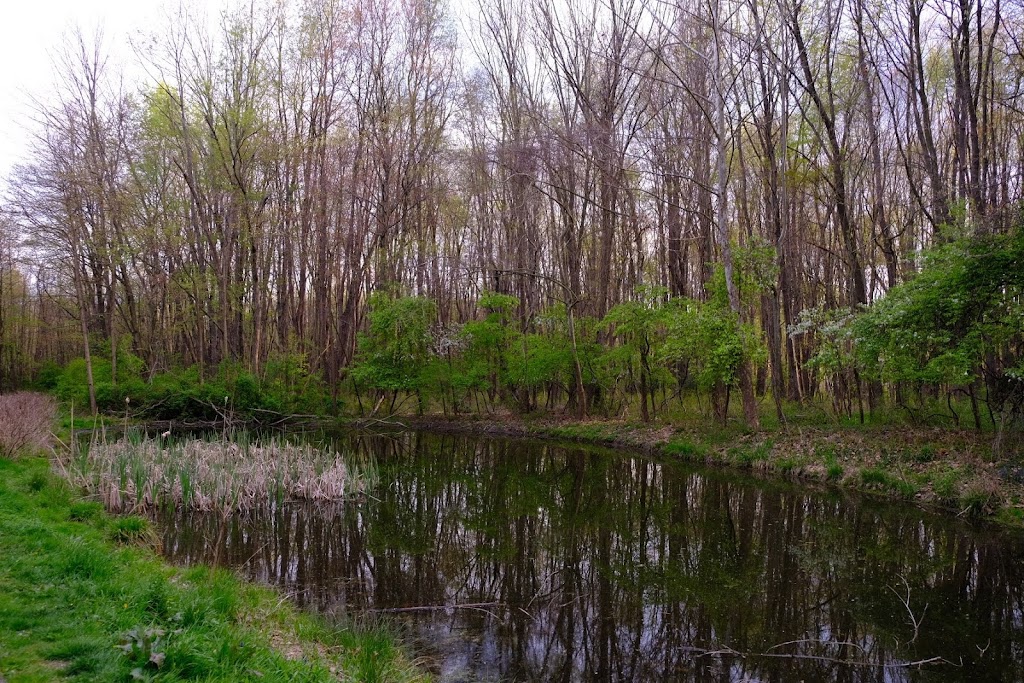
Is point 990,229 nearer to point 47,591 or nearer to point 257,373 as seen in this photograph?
point 47,591

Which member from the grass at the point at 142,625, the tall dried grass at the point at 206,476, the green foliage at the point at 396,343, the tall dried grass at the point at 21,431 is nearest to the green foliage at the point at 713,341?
the tall dried grass at the point at 206,476

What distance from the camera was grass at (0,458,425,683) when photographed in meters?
3.85

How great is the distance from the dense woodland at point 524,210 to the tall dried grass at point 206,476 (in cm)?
860

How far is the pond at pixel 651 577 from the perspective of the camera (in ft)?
18.5

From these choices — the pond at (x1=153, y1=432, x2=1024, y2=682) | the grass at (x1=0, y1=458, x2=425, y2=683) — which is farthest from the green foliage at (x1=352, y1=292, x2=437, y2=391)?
the grass at (x1=0, y1=458, x2=425, y2=683)

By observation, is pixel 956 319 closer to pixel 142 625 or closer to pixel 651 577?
pixel 651 577

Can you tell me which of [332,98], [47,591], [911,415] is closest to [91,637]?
[47,591]

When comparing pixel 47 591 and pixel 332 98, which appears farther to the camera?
pixel 332 98

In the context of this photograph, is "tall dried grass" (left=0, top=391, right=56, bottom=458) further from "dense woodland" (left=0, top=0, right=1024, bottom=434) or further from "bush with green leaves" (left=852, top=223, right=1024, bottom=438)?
"bush with green leaves" (left=852, top=223, right=1024, bottom=438)

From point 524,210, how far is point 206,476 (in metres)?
15.7

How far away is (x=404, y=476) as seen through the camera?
14.6 m

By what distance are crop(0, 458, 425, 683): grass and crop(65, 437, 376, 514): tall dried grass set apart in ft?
8.22

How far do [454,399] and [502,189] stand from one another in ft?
27.7

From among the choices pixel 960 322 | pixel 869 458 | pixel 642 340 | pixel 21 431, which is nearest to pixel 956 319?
pixel 960 322
